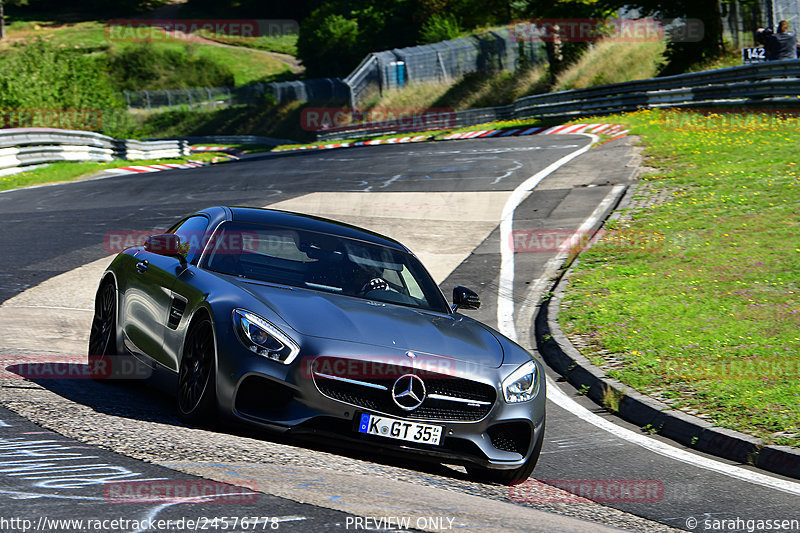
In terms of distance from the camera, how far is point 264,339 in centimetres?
577

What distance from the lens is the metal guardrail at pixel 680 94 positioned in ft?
79.8

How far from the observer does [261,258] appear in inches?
278

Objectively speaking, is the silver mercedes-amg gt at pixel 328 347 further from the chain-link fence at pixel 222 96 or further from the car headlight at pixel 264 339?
the chain-link fence at pixel 222 96

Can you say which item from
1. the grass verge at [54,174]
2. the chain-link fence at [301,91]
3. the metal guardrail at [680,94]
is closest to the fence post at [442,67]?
the metal guardrail at [680,94]

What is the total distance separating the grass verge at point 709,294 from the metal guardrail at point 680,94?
4800 mm

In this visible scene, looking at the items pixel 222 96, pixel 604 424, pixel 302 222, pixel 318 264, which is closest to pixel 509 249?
pixel 604 424

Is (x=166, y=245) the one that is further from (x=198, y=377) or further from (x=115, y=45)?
(x=115, y=45)

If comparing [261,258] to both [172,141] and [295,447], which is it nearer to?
[295,447]

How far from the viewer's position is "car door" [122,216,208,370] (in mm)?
6918

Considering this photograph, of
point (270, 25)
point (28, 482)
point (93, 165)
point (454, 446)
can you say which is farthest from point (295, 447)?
point (270, 25)

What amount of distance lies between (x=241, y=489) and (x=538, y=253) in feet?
36.2

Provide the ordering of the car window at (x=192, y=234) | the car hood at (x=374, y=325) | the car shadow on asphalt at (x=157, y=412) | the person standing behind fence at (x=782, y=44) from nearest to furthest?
1. the car shadow on asphalt at (x=157, y=412)
2. the car hood at (x=374, y=325)
3. the car window at (x=192, y=234)
4. the person standing behind fence at (x=782, y=44)

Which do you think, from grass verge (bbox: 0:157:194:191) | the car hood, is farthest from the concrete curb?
grass verge (bbox: 0:157:194:191)

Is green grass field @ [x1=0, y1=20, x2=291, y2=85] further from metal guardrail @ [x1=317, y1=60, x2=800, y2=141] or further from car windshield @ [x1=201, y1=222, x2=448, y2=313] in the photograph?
car windshield @ [x1=201, y1=222, x2=448, y2=313]
